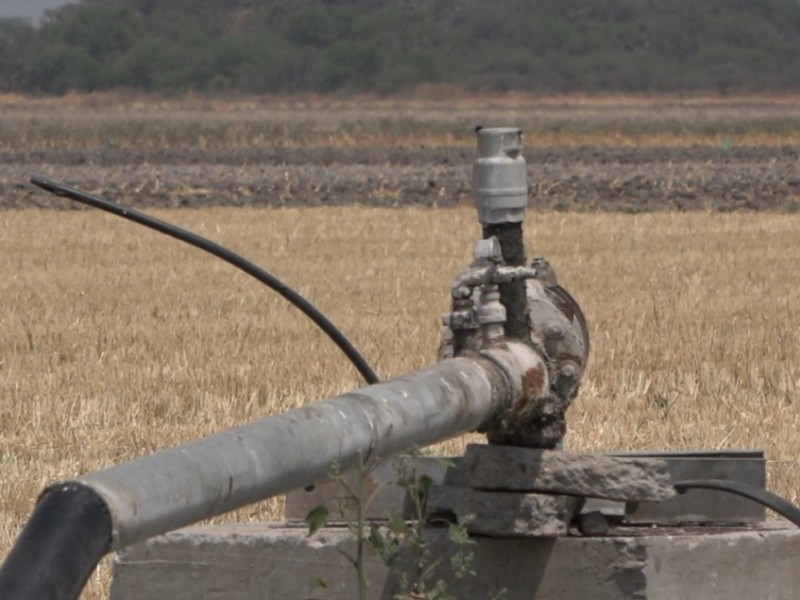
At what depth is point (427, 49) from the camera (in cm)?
5694

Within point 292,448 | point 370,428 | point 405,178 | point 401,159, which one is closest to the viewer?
point 292,448

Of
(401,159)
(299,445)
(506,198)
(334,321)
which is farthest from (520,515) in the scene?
(401,159)

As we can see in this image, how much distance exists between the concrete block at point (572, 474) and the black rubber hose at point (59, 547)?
1639 mm

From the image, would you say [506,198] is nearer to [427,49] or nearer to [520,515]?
[520,515]

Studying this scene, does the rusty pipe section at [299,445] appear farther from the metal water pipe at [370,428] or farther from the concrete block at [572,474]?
the concrete block at [572,474]

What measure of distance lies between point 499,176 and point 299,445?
1.11 metres

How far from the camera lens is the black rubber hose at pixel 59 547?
1.92 metres

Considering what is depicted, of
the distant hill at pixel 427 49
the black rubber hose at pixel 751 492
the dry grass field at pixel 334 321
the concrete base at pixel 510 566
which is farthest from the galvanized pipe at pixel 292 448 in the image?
the distant hill at pixel 427 49

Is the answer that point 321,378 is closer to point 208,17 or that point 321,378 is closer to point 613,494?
point 613,494

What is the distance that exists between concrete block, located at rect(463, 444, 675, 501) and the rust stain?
0.15 meters

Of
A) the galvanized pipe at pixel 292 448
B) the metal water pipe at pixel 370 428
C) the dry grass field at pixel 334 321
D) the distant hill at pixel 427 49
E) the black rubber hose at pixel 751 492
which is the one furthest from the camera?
the distant hill at pixel 427 49

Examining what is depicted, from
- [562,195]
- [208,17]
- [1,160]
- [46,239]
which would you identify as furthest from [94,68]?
[46,239]

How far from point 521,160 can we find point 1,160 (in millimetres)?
27767

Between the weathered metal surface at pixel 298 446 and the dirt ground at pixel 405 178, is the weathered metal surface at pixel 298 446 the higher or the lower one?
the higher one
